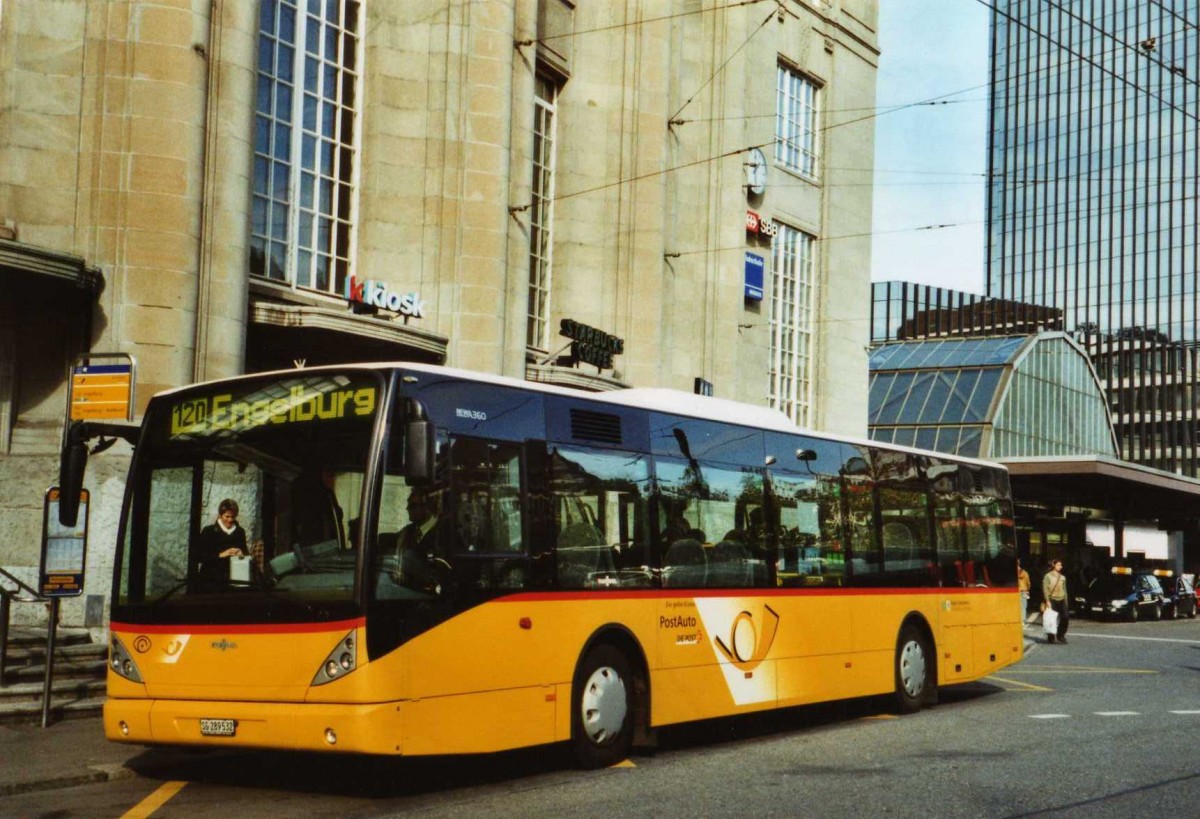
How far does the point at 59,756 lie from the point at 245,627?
249 centimetres

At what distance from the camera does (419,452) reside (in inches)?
359

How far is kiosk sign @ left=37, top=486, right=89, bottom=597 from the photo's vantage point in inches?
501

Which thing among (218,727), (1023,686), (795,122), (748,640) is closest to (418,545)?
(218,727)

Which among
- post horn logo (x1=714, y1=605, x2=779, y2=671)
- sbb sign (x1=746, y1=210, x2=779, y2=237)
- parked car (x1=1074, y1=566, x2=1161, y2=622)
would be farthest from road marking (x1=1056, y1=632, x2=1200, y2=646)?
post horn logo (x1=714, y1=605, x2=779, y2=671)

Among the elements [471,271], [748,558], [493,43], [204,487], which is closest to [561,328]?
[471,271]

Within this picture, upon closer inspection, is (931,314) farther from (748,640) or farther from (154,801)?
(154,801)

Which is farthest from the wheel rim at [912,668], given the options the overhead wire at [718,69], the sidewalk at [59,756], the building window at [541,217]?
the overhead wire at [718,69]

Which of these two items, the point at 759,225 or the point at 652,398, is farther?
the point at 759,225

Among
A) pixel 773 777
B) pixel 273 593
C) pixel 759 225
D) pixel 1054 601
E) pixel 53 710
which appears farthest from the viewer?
pixel 759 225

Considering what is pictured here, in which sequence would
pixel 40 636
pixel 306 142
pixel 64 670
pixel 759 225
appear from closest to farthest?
pixel 64 670 → pixel 40 636 → pixel 306 142 → pixel 759 225

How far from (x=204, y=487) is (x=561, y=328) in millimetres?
17273

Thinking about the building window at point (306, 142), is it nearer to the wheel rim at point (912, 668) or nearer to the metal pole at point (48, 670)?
the metal pole at point (48, 670)

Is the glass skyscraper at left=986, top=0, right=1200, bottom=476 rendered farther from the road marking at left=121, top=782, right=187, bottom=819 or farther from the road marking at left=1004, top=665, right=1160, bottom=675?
the road marking at left=121, top=782, right=187, bottom=819

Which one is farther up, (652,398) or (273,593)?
(652,398)
